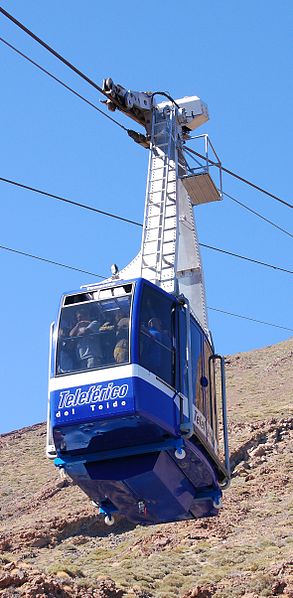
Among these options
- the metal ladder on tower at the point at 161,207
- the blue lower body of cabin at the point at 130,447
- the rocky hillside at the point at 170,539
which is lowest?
the rocky hillside at the point at 170,539

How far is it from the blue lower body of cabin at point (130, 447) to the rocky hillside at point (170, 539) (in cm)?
746

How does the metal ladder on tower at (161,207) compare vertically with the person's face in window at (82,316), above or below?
above

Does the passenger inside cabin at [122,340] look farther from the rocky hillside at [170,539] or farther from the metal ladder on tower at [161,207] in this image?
the rocky hillside at [170,539]

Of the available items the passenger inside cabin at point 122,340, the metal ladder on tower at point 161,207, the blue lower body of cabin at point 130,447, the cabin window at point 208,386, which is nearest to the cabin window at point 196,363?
the cabin window at point 208,386

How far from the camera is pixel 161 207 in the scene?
2270cm

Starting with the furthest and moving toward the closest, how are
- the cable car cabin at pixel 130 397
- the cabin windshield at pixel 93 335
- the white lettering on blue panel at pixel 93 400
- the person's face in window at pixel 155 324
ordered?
the person's face in window at pixel 155 324, the cabin windshield at pixel 93 335, the cable car cabin at pixel 130 397, the white lettering on blue panel at pixel 93 400

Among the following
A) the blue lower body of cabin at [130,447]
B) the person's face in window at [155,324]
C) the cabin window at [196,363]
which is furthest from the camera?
the cabin window at [196,363]

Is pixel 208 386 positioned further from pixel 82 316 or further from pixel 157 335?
pixel 82 316

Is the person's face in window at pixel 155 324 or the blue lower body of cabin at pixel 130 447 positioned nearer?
the blue lower body of cabin at pixel 130 447

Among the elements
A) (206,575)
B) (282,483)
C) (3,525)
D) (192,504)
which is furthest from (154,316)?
(3,525)

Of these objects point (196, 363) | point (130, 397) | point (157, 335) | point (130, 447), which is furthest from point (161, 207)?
point (130, 397)

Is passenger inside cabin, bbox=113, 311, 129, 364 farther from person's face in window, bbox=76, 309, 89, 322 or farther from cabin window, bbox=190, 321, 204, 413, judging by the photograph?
cabin window, bbox=190, 321, 204, 413

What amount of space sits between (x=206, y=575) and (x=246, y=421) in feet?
59.9

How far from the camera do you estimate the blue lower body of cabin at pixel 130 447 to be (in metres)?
17.7
